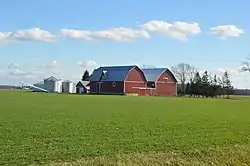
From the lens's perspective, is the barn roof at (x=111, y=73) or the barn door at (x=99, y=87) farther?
the barn door at (x=99, y=87)

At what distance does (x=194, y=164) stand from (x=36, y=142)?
6.35m

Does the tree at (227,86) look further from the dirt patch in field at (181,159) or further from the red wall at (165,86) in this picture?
the dirt patch in field at (181,159)

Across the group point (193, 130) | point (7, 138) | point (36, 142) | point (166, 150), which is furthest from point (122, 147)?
point (193, 130)

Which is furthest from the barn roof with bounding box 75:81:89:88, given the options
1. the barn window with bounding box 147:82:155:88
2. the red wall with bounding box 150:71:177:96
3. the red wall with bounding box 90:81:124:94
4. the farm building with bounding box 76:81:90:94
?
the red wall with bounding box 150:71:177:96

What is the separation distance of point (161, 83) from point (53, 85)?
39.1 meters

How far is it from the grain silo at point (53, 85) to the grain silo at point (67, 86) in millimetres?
1569

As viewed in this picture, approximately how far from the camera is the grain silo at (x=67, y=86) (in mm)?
146125

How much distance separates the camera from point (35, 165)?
41.3 feet

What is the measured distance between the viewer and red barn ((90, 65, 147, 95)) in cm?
11419

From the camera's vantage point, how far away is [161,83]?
400 feet

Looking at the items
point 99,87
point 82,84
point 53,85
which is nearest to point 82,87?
point 82,84

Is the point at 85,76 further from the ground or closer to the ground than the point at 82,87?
further from the ground

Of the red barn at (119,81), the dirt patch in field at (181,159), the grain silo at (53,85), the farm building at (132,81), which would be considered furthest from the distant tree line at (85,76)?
the dirt patch in field at (181,159)

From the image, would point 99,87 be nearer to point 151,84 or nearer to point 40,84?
point 151,84
